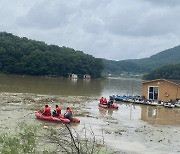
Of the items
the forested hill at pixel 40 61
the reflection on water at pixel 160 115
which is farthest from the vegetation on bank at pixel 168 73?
the reflection on water at pixel 160 115

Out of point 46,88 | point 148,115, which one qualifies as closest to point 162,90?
point 148,115

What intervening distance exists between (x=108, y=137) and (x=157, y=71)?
405 ft

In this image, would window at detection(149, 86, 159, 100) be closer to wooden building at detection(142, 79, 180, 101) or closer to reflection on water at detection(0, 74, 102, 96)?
wooden building at detection(142, 79, 180, 101)

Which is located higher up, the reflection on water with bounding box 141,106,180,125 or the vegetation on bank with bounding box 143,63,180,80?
the vegetation on bank with bounding box 143,63,180,80

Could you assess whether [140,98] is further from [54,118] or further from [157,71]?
[157,71]

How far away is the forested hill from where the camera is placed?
378 feet

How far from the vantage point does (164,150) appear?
59.7 feet

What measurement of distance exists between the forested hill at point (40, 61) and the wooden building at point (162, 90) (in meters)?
74.4

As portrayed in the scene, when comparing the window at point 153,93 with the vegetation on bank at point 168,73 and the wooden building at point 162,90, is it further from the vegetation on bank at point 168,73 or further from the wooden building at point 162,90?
the vegetation on bank at point 168,73

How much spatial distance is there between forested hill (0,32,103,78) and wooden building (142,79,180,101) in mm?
74423

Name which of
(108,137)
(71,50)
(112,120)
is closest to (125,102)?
(112,120)

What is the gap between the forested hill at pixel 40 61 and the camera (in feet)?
378

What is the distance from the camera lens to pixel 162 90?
4466 cm

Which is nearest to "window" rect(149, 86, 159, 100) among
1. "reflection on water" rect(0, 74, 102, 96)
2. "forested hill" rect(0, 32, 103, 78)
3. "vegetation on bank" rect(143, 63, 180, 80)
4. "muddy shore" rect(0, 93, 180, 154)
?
"reflection on water" rect(0, 74, 102, 96)
